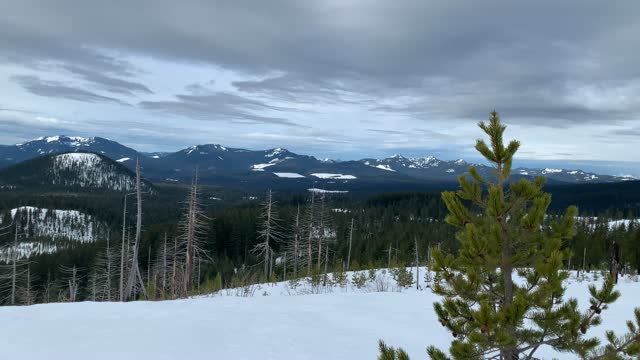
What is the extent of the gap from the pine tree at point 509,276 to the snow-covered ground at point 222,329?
136 inches

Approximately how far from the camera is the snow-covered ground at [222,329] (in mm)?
6961

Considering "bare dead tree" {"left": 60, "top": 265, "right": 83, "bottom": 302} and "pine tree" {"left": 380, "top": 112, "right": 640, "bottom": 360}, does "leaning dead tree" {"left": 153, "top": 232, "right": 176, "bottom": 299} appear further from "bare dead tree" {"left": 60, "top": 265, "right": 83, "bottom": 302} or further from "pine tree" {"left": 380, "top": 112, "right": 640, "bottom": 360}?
"pine tree" {"left": 380, "top": 112, "right": 640, "bottom": 360}

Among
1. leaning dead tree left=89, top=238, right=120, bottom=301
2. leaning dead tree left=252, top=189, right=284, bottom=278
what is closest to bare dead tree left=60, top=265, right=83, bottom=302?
leaning dead tree left=89, top=238, right=120, bottom=301

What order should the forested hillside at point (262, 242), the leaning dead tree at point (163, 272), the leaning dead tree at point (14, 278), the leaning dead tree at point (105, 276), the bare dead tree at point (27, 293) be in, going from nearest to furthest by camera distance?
the leaning dead tree at point (163, 272) → the leaning dead tree at point (14, 278) → the bare dead tree at point (27, 293) → the leaning dead tree at point (105, 276) → the forested hillside at point (262, 242)

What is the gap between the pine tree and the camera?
3975mm

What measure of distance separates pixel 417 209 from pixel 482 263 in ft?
443

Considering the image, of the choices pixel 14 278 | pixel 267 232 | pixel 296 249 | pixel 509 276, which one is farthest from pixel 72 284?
pixel 509 276

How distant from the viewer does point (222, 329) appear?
8.43 metres

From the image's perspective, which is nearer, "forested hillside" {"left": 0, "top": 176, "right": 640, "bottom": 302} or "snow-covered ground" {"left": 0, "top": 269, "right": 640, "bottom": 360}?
"snow-covered ground" {"left": 0, "top": 269, "right": 640, "bottom": 360}

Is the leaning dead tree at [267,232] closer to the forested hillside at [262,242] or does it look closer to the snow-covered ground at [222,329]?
the forested hillside at [262,242]

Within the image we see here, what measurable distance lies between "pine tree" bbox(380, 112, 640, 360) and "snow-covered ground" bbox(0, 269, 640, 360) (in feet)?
11.3

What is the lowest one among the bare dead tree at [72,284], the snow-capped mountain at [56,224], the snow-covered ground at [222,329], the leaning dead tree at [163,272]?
the snow-capped mountain at [56,224]

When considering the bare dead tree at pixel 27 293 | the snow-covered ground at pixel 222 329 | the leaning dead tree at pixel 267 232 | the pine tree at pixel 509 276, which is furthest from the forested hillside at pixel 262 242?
the snow-covered ground at pixel 222 329

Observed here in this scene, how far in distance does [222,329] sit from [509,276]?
5.89m
